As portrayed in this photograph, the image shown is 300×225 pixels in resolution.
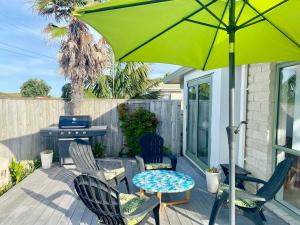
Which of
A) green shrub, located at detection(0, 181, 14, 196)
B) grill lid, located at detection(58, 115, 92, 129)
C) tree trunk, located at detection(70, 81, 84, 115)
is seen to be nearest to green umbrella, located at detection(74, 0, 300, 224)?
grill lid, located at detection(58, 115, 92, 129)

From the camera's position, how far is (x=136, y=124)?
7.19 meters

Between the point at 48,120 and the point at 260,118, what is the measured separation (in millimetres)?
5712

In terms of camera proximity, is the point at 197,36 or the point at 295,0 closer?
the point at 295,0

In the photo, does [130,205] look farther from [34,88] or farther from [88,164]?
[34,88]

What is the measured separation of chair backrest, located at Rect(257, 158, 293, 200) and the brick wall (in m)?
0.78

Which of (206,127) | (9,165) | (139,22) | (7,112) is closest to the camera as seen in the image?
(139,22)

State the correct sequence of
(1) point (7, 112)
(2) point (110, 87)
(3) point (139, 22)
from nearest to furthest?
(3) point (139, 22), (1) point (7, 112), (2) point (110, 87)

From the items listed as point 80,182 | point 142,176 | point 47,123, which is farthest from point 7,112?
point 80,182

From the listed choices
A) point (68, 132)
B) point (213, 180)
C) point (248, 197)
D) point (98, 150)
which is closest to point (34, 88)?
point (98, 150)

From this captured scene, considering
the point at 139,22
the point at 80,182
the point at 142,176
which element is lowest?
the point at 142,176

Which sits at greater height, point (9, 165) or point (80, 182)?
point (80, 182)

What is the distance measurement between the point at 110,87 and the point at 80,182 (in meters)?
8.97

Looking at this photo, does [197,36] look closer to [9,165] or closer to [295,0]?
[295,0]

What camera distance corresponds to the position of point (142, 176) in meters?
3.84
